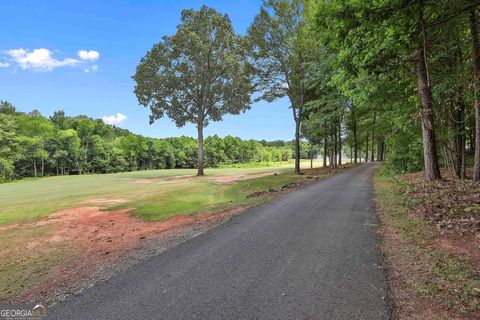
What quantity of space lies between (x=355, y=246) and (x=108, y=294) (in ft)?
12.8

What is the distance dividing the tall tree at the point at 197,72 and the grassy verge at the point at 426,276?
69.3ft

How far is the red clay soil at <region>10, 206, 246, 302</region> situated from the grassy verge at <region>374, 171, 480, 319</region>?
4141 millimetres

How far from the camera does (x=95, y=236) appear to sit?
741 centimetres

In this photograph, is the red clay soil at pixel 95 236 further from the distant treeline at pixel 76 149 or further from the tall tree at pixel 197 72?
the distant treeline at pixel 76 149

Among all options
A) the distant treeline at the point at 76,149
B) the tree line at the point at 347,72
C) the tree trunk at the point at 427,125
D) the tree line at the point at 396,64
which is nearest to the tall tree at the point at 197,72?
the tree line at the point at 347,72

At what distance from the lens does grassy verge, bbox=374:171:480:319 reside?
294cm

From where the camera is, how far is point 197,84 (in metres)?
28.1

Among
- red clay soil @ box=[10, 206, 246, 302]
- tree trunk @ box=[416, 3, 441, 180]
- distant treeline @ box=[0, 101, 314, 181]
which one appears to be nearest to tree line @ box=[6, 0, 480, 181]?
tree trunk @ box=[416, 3, 441, 180]

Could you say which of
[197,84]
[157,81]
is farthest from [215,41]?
[157,81]

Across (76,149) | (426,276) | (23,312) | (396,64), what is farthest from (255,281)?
(76,149)

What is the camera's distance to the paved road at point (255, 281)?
306 centimetres

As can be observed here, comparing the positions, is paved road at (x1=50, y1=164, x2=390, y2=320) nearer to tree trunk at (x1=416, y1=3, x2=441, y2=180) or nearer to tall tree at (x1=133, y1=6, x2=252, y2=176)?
tree trunk at (x1=416, y1=3, x2=441, y2=180)

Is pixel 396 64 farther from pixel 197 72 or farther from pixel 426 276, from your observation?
pixel 197 72

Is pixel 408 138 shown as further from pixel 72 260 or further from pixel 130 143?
pixel 130 143
